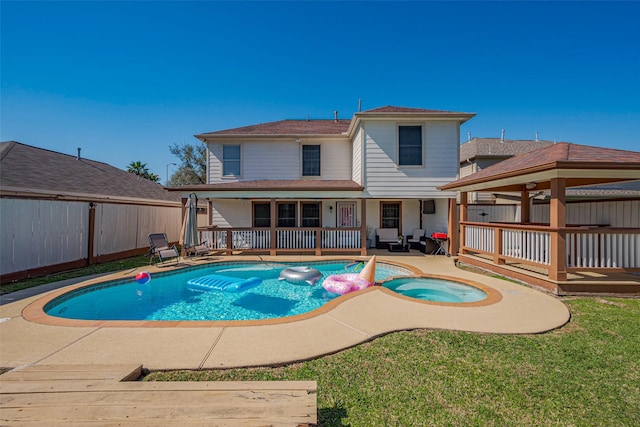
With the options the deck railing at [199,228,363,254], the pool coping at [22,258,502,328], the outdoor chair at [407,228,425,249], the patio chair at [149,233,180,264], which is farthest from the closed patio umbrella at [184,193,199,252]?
the outdoor chair at [407,228,425,249]

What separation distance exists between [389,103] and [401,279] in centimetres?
930

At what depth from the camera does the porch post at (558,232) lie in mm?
6312

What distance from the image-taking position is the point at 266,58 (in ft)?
48.3

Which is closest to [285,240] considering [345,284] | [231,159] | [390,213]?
[231,159]

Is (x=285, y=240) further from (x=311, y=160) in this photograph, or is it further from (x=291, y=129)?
(x=291, y=129)

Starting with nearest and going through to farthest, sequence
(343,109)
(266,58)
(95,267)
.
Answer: (95,267)
(266,58)
(343,109)

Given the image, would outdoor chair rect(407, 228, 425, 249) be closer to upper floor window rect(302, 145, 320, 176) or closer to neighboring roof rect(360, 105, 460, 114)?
neighboring roof rect(360, 105, 460, 114)

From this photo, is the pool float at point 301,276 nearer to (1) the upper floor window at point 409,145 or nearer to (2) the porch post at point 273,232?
(2) the porch post at point 273,232

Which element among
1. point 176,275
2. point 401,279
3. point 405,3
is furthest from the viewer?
point 405,3

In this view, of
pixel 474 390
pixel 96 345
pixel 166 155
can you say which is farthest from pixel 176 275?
pixel 166 155

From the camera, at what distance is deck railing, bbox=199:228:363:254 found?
39.2 ft

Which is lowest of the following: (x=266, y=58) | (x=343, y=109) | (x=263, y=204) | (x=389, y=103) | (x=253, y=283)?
(x=253, y=283)

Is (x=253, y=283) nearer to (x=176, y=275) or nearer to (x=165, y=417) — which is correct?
(x=176, y=275)

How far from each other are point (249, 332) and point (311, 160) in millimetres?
10964
